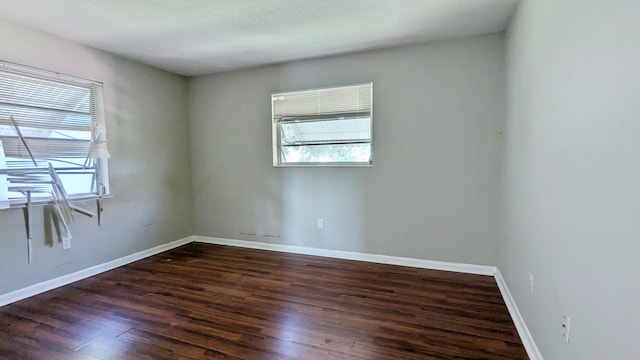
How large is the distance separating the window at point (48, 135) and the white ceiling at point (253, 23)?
1.56 ft

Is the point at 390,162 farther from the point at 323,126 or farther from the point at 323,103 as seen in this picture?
the point at 323,103

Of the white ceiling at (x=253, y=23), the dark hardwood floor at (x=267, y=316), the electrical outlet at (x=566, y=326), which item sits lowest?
the dark hardwood floor at (x=267, y=316)

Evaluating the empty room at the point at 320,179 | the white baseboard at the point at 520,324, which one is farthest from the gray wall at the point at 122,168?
the white baseboard at the point at 520,324

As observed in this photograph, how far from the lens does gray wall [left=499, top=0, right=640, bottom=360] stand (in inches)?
38.2

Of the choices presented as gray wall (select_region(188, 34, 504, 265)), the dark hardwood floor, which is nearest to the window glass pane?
gray wall (select_region(188, 34, 504, 265))

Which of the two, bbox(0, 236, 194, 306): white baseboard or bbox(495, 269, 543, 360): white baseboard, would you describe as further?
bbox(0, 236, 194, 306): white baseboard

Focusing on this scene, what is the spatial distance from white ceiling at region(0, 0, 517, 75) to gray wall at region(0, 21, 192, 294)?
228mm

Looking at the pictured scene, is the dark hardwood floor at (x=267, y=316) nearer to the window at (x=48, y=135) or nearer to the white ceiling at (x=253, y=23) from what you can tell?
the window at (x=48, y=135)

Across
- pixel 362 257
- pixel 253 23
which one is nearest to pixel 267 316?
pixel 362 257

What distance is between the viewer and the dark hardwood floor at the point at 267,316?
6.62 ft

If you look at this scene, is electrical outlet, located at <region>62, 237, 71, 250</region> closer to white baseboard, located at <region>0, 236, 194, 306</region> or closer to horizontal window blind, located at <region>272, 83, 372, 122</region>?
white baseboard, located at <region>0, 236, 194, 306</region>

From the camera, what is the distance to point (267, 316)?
245 cm

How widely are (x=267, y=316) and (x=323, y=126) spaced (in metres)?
2.31

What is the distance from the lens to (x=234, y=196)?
446 cm
